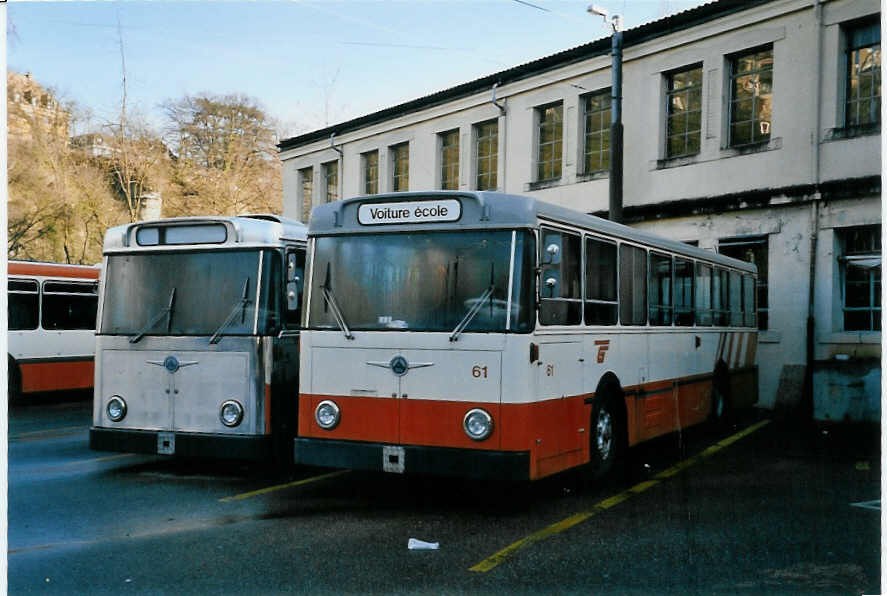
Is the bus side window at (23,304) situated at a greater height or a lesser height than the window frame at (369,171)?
lesser

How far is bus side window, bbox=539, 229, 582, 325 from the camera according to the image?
25.3ft

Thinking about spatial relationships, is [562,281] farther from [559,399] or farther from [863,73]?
[863,73]

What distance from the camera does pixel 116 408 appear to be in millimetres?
9562

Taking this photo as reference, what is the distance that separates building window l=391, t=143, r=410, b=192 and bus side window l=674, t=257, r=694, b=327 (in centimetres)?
1281

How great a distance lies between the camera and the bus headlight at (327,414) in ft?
26.5

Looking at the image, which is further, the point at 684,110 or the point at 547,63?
the point at 547,63

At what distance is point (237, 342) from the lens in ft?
30.4

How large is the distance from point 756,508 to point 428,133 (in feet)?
55.3

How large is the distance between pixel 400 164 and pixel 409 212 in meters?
16.2

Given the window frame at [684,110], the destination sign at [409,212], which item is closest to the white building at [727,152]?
the window frame at [684,110]

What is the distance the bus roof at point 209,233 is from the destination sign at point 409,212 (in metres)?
1.62

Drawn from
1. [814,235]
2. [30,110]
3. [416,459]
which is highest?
[30,110]

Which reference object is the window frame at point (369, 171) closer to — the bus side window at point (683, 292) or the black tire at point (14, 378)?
the black tire at point (14, 378)

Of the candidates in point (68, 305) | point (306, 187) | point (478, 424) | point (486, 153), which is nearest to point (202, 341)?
point (478, 424)
